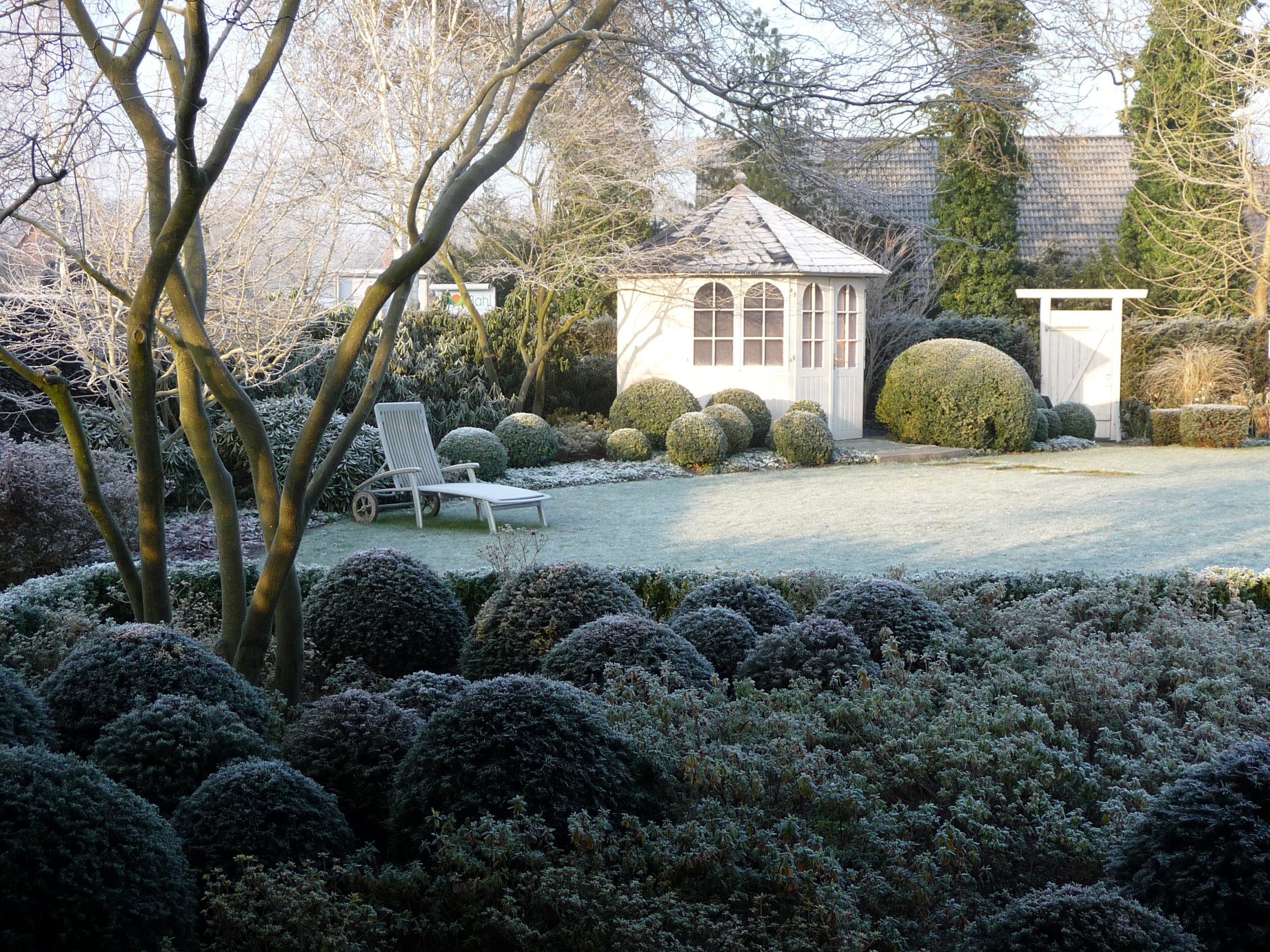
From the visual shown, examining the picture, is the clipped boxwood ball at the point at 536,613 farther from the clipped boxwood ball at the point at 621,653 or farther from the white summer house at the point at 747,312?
the white summer house at the point at 747,312

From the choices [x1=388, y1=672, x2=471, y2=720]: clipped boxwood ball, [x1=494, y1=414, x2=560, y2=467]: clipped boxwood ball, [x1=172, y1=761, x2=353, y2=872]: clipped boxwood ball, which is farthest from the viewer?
[x1=494, y1=414, x2=560, y2=467]: clipped boxwood ball

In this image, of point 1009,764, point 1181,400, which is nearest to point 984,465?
point 1181,400

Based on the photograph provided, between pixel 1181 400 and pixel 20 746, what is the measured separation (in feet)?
60.8

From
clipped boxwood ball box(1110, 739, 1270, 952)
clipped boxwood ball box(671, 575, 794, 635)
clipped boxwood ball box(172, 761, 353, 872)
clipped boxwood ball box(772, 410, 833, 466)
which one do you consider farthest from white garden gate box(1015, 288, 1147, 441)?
clipped boxwood ball box(172, 761, 353, 872)

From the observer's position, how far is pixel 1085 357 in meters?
17.9

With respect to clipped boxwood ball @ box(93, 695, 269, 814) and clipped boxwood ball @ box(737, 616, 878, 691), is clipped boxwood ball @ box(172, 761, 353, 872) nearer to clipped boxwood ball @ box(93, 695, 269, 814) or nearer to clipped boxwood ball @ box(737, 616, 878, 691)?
clipped boxwood ball @ box(93, 695, 269, 814)

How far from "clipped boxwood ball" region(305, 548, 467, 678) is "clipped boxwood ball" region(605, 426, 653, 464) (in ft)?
31.0

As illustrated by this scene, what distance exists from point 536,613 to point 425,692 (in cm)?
86

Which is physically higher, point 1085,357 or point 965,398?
point 1085,357

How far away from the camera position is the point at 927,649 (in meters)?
4.20

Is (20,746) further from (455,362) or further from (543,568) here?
(455,362)

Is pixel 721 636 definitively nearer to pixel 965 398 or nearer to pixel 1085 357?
pixel 965 398

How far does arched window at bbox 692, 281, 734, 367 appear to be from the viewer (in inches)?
625

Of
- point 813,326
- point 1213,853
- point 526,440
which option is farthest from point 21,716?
point 813,326
